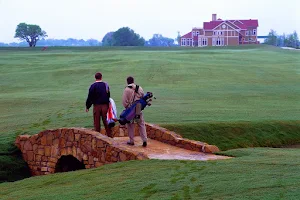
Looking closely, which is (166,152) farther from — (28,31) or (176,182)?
(28,31)

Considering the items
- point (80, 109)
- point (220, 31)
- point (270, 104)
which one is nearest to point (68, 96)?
point (80, 109)

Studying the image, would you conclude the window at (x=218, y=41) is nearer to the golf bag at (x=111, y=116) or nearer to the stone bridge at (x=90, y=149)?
the stone bridge at (x=90, y=149)

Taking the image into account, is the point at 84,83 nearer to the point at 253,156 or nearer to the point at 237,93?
the point at 237,93

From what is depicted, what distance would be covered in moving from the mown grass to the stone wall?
3.23 feet

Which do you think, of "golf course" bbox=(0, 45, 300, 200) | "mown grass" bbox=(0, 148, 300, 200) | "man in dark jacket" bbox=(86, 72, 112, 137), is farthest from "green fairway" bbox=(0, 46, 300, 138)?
"mown grass" bbox=(0, 148, 300, 200)

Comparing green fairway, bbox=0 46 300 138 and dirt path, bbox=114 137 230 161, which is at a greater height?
dirt path, bbox=114 137 230 161

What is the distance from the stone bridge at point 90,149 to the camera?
1501 cm

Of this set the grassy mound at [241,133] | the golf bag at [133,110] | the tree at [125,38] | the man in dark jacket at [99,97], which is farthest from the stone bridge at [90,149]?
the tree at [125,38]

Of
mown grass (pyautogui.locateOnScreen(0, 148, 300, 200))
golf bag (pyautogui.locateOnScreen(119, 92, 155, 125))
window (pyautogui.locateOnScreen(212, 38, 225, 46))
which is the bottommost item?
window (pyautogui.locateOnScreen(212, 38, 225, 46))

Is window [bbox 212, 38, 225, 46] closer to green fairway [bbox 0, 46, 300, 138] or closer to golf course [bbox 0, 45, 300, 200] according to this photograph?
green fairway [bbox 0, 46, 300, 138]

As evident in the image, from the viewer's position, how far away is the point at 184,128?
20.2m

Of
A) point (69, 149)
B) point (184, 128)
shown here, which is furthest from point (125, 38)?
point (69, 149)

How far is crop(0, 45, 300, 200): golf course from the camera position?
10984 mm

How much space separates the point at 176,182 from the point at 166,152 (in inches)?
175
